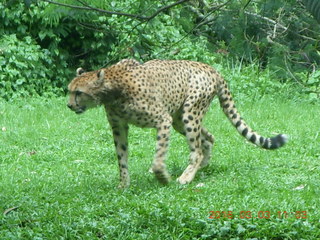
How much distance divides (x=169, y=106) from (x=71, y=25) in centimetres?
559

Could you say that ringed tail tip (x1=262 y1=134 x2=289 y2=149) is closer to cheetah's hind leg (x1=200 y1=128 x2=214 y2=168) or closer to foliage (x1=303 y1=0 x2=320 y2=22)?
cheetah's hind leg (x1=200 y1=128 x2=214 y2=168)

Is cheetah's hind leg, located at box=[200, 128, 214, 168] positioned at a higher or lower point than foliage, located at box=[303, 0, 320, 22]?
lower

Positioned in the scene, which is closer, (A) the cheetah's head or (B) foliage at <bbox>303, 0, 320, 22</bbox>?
(B) foliage at <bbox>303, 0, 320, 22</bbox>

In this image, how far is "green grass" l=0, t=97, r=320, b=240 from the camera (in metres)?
4.79

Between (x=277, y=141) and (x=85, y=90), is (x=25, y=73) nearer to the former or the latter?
(x=85, y=90)

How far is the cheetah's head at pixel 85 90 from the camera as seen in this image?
629 centimetres

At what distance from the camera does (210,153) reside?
23.6 feet

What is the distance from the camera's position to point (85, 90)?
6.29 meters
